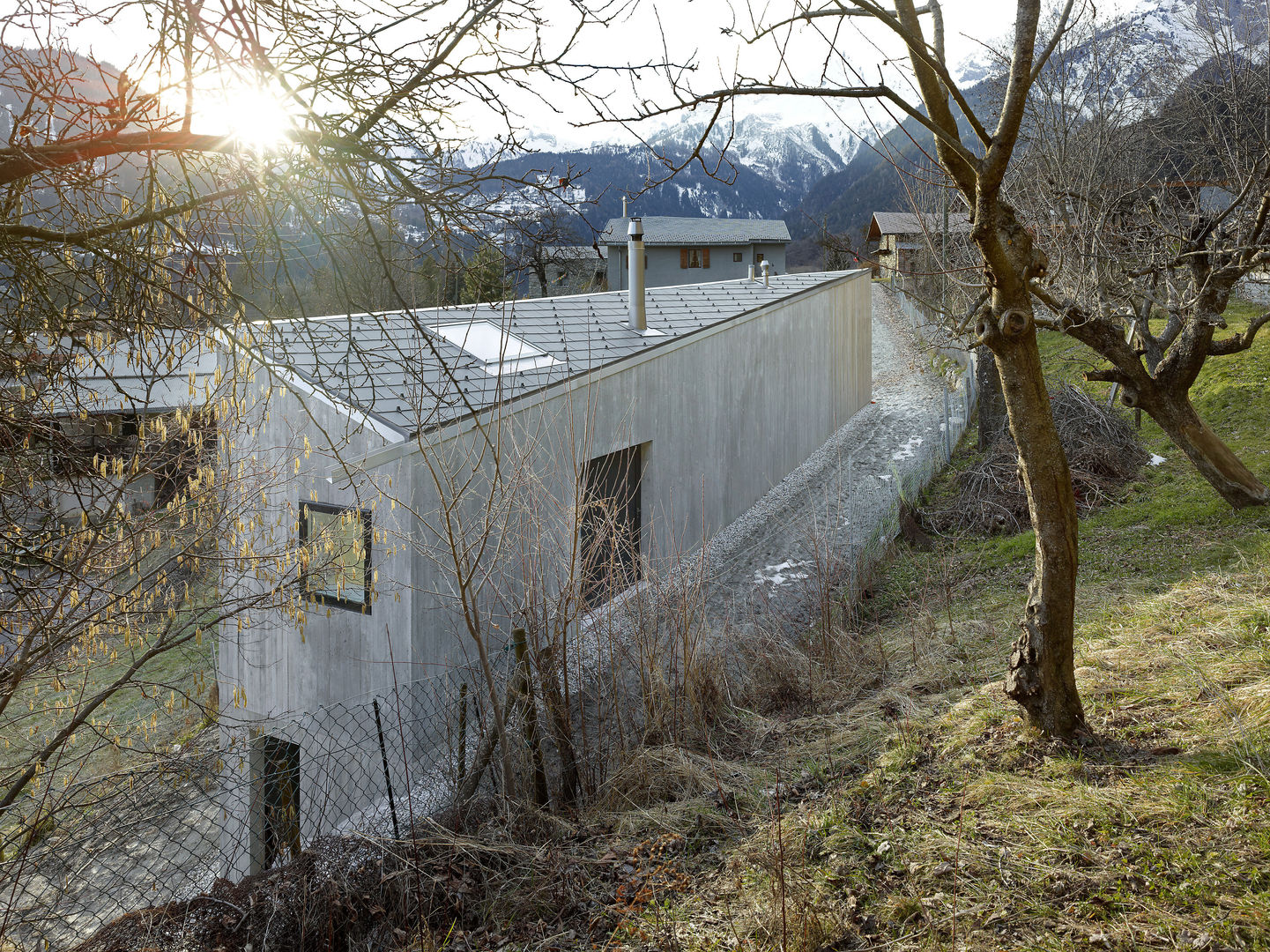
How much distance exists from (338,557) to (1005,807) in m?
4.96

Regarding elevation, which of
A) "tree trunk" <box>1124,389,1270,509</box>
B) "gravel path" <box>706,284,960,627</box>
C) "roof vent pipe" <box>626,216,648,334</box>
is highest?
"roof vent pipe" <box>626,216,648,334</box>

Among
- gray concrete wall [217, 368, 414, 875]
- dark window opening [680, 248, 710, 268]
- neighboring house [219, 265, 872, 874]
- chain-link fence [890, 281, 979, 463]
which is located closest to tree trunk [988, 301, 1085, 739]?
neighboring house [219, 265, 872, 874]

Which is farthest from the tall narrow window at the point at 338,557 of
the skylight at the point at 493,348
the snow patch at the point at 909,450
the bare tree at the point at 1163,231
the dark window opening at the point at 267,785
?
the snow patch at the point at 909,450

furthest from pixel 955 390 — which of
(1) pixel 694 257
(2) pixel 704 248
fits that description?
(2) pixel 704 248

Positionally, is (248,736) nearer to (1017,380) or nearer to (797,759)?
(797,759)

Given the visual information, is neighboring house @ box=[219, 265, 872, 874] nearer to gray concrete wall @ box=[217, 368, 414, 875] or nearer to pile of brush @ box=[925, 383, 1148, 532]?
gray concrete wall @ box=[217, 368, 414, 875]

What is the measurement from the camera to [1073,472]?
1063 cm

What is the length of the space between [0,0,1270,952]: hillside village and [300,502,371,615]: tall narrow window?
5 centimetres

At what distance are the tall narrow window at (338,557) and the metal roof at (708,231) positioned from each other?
35.9m

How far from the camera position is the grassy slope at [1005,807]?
2840mm

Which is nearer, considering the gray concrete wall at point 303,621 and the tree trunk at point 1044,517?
the tree trunk at point 1044,517

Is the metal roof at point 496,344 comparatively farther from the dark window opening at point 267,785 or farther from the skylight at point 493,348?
the dark window opening at point 267,785

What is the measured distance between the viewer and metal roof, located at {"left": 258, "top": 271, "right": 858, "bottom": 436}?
578 centimetres

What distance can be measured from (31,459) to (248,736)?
368 centimetres
